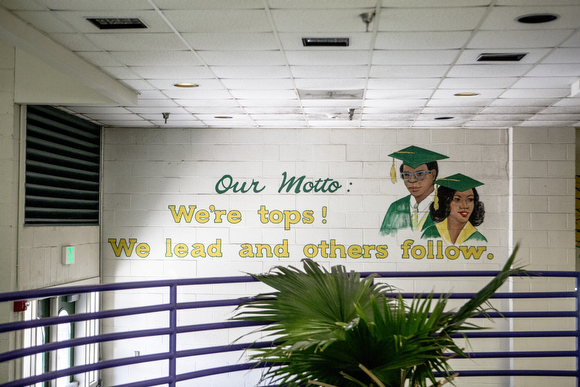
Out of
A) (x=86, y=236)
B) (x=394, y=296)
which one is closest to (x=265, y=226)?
(x=86, y=236)

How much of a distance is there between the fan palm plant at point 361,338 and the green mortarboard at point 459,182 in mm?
4958

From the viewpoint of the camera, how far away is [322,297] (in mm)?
2408

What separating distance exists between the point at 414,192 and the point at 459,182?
0.57m

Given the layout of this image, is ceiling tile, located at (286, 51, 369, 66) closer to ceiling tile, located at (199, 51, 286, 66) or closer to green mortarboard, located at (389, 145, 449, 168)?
ceiling tile, located at (199, 51, 286, 66)

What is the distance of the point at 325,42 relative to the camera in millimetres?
3740

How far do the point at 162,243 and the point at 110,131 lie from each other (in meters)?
1.57

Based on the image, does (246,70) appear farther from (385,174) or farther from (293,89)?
(385,174)

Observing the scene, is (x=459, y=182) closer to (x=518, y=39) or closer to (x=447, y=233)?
(x=447, y=233)

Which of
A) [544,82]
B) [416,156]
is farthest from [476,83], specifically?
[416,156]

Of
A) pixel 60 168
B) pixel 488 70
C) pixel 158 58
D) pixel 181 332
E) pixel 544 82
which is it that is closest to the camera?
pixel 181 332

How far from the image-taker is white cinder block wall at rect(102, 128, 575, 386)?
7051 mm

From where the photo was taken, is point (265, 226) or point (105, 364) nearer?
point (105, 364)

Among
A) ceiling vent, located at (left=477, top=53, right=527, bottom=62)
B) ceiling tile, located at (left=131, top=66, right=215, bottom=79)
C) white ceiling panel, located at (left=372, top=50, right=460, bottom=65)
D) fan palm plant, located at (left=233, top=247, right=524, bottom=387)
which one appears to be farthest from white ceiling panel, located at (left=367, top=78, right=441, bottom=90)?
fan palm plant, located at (left=233, top=247, right=524, bottom=387)

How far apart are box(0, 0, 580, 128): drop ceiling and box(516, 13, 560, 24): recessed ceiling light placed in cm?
5
